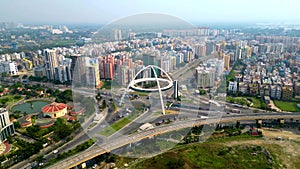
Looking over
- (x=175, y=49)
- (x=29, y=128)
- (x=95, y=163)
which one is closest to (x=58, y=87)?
(x=29, y=128)

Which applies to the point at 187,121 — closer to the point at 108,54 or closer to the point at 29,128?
the point at 29,128

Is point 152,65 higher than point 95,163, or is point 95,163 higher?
point 152,65

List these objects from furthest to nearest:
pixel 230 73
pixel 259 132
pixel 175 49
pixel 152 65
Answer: pixel 230 73, pixel 175 49, pixel 152 65, pixel 259 132

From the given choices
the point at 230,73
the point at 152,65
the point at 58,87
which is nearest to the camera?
the point at 152,65

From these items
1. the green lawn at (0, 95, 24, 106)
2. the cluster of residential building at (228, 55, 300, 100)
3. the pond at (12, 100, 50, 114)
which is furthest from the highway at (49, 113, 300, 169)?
the green lawn at (0, 95, 24, 106)

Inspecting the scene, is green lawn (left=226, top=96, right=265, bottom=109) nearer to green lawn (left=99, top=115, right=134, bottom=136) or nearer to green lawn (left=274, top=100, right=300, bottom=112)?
green lawn (left=274, top=100, right=300, bottom=112)

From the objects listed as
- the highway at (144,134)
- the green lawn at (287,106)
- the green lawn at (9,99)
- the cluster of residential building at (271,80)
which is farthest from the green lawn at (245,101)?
the green lawn at (9,99)

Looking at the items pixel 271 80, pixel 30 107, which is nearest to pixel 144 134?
pixel 30 107
